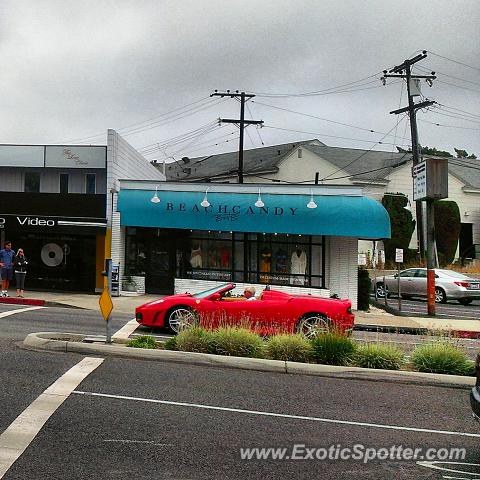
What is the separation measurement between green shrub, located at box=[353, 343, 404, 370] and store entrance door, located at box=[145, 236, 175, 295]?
1372 cm

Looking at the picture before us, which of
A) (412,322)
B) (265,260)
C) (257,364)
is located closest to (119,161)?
(265,260)

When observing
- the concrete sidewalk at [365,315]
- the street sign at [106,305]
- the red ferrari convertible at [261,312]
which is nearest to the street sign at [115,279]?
the concrete sidewalk at [365,315]

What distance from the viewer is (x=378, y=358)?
8.73 metres

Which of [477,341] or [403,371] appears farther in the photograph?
[477,341]

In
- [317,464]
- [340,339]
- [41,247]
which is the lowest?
[317,464]

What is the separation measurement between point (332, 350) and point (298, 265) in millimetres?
12255

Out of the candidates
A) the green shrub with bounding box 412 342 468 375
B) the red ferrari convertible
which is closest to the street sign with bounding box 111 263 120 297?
the red ferrari convertible

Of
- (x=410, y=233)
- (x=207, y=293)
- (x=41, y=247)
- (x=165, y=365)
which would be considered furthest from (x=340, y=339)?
(x=410, y=233)

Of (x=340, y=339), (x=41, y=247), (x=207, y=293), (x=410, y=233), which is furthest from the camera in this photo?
(x=410, y=233)

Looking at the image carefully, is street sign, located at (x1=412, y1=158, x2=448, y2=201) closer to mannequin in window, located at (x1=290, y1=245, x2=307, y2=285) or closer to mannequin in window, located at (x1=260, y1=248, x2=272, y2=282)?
mannequin in window, located at (x1=290, y1=245, x2=307, y2=285)

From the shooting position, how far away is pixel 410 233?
120 feet

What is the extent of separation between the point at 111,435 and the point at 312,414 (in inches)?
87.5

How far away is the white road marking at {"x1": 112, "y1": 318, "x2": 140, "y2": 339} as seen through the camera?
11814 millimetres

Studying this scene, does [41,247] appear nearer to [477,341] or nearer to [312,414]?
[477,341]
